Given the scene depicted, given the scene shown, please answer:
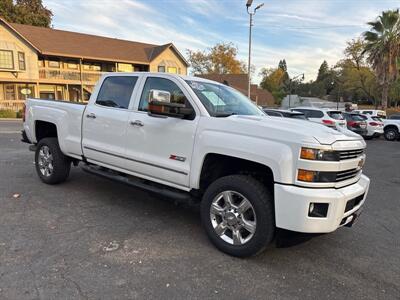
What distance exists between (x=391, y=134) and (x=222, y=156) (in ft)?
60.7

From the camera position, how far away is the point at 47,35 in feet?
113

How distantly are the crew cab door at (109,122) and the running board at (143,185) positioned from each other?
0.47ft

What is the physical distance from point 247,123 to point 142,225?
1958 mm

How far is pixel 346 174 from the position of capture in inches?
136

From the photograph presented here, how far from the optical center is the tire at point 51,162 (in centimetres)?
583

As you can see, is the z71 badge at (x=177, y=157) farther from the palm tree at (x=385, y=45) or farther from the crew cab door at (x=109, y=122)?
the palm tree at (x=385, y=45)

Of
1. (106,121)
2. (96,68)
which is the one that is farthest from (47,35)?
(106,121)

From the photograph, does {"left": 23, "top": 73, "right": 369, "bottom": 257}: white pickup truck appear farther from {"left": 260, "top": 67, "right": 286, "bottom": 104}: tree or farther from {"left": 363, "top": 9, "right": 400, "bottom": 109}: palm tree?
{"left": 260, "top": 67, "right": 286, "bottom": 104}: tree

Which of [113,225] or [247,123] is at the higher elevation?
[247,123]

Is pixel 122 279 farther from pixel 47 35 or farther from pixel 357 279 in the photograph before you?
pixel 47 35

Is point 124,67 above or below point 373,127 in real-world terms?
above

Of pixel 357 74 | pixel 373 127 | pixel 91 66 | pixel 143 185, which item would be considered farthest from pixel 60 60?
pixel 357 74

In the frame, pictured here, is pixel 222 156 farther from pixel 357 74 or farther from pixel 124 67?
pixel 357 74

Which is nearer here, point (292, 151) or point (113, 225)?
point (292, 151)
